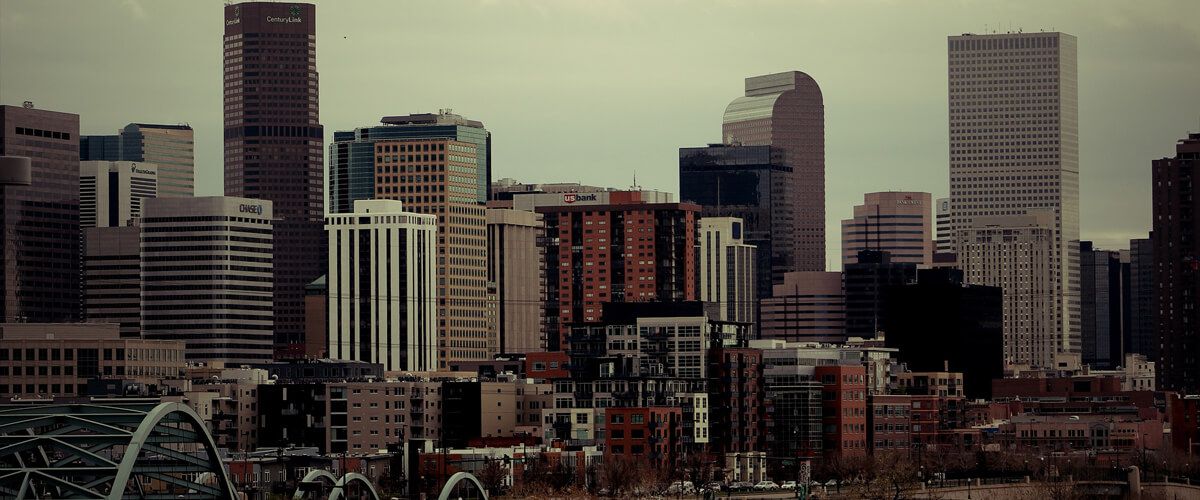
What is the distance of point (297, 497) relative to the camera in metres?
158

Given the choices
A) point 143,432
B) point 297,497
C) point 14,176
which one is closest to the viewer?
point 14,176

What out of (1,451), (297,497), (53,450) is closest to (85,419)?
(1,451)

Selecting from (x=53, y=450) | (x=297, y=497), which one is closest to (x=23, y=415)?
(x=297, y=497)

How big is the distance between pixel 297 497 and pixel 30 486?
1126 inches

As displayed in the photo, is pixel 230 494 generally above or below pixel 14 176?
below

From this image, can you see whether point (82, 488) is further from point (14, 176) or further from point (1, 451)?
point (14, 176)

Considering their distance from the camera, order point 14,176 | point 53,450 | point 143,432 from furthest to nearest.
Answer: point 53,450, point 143,432, point 14,176

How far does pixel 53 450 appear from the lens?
192000 millimetres

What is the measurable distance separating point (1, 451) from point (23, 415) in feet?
14.0

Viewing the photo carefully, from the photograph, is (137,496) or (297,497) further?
(297,497)

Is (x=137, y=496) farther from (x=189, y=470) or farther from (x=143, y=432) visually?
(x=143, y=432)

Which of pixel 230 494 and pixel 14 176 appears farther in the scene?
pixel 230 494

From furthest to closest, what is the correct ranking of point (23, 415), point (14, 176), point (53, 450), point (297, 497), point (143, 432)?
Result: point (53, 450) < point (297, 497) < point (23, 415) < point (143, 432) < point (14, 176)

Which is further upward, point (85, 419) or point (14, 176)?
point (14, 176)
